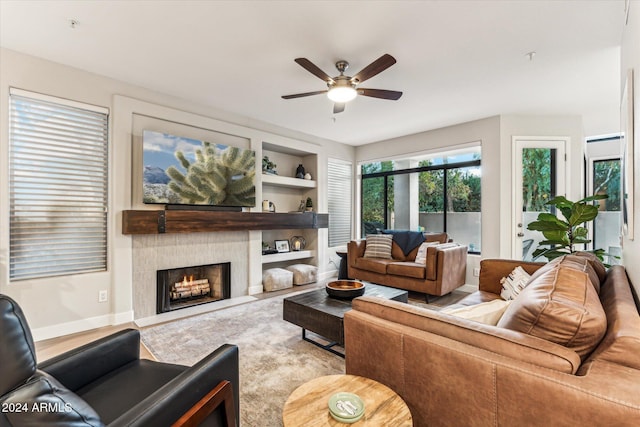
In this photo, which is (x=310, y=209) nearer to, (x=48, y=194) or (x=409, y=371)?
(x=48, y=194)

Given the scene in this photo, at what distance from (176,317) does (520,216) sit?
186 inches

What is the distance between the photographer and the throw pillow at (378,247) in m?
4.71

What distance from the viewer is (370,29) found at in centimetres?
233

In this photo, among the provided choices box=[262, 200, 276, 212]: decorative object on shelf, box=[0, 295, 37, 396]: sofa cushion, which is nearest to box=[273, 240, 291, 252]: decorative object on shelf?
box=[262, 200, 276, 212]: decorative object on shelf

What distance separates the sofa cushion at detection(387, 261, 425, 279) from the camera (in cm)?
397

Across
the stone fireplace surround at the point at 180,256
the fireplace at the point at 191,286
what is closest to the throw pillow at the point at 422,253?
the stone fireplace surround at the point at 180,256

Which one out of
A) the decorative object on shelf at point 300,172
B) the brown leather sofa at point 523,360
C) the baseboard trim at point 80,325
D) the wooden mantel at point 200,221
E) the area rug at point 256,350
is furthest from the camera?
the decorative object on shelf at point 300,172

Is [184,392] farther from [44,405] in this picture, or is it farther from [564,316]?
[564,316]

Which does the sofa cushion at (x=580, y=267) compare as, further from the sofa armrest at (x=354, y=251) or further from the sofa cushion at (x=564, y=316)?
the sofa armrest at (x=354, y=251)

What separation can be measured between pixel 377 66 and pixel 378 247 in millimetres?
2968

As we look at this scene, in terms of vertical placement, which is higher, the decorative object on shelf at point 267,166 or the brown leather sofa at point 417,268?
the decorative object on shelf at point 267,166

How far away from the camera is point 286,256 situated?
5000mm

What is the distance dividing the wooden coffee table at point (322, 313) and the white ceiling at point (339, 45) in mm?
2224

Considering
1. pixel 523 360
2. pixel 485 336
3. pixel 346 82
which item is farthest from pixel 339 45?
pixel 523 360
